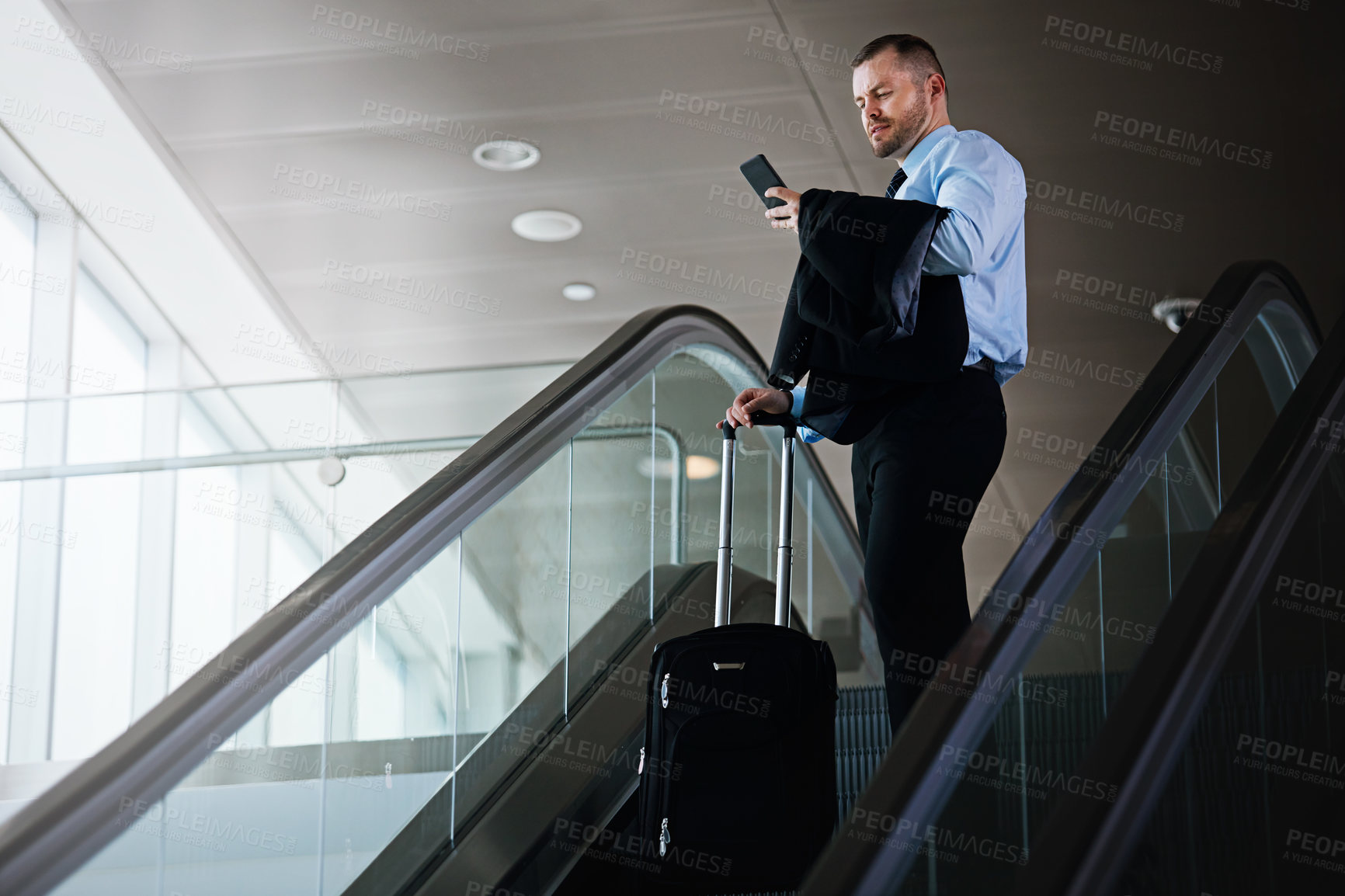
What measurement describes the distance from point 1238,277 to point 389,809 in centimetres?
254

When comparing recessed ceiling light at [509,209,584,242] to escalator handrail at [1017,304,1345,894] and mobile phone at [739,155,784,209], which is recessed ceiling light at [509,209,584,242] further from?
escalator handrail at [1017,304,1345,894]

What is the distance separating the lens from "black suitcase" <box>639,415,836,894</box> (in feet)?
8.58

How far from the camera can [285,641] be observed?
227cm

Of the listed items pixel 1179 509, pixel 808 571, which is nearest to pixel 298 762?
pixel 1179 509

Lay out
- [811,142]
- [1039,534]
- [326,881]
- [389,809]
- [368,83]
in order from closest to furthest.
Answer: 1. [1039,534]
2. [326,881]
3. [389,809]
4. [368,83]
5. [811,142]

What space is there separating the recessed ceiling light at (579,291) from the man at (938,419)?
626 centimetres

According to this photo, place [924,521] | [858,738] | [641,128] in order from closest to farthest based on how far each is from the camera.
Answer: [924,521], [858,738], [641,128]

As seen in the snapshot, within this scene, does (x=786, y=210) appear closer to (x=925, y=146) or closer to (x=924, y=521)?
(x=925, y=146)

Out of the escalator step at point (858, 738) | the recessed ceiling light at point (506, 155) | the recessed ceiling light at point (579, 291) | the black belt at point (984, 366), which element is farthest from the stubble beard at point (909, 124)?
the recessed ceiling light at point (579, 291)

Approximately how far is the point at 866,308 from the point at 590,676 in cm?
146

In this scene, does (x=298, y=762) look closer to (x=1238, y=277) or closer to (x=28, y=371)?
(x=1238, y=277)

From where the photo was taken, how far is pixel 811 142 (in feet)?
23.0

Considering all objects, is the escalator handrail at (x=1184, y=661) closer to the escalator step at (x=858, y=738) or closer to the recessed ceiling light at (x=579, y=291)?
the escalator step at (x=858, y=738)

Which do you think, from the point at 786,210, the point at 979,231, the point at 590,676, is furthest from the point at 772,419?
the point at 590,676
